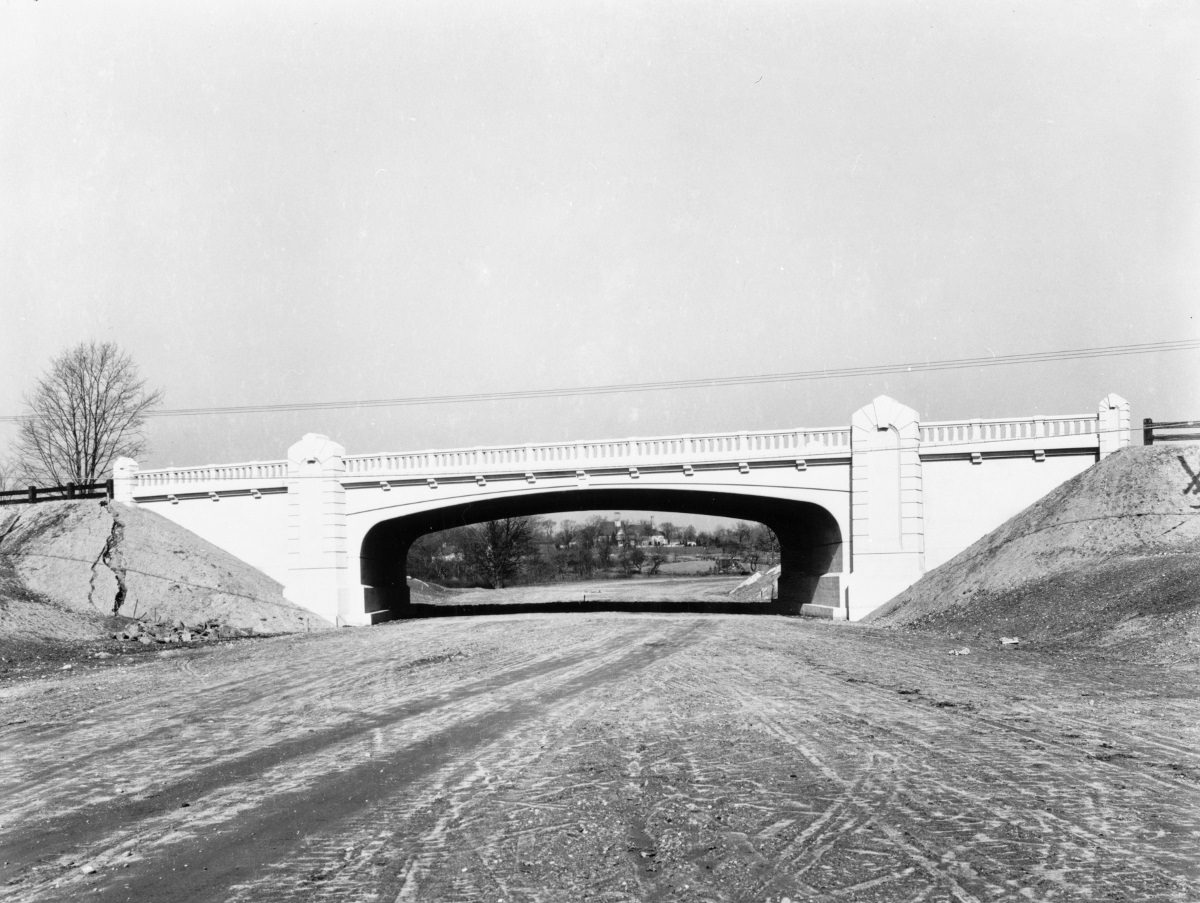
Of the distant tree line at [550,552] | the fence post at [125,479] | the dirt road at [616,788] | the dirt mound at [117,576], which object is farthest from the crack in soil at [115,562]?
the distant tree line at [550,552]

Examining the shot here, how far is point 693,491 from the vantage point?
104 ft

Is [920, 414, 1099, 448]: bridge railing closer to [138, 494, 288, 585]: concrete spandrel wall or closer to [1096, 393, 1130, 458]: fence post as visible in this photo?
[1096, 393, 1130, 458]: fence post

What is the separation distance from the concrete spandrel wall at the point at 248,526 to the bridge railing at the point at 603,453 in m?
3.16

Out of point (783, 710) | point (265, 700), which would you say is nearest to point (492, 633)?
point (265, 700)

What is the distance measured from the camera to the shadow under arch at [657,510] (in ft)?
104

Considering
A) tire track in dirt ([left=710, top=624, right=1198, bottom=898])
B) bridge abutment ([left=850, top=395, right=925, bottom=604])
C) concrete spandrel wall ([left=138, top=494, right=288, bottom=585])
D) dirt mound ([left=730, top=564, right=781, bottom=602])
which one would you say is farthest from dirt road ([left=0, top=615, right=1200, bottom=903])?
dirt mound ([left=730, top=564, right=781, bottom=602])

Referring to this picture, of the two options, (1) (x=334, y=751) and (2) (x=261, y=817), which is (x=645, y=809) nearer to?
(2) (x=261, y=817)

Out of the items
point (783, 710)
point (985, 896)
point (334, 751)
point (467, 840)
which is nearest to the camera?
point (985, 896)

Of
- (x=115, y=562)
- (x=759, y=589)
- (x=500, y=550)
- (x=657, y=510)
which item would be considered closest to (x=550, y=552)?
(x=500, y=550)

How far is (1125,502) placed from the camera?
2355 cm

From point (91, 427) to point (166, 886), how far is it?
49364 mm

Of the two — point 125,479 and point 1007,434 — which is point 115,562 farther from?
point 1007,434

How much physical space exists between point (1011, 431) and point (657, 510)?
591 inches

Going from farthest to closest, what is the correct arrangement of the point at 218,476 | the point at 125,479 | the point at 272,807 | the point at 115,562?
the point at 125,479, the point at 218,476, the point at 115,562, the point at 272,807
